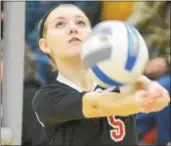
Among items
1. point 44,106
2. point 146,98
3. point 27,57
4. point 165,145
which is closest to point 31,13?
point 27,57

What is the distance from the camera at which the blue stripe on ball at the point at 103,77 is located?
709 millimetres

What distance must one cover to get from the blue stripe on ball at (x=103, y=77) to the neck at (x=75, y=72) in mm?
121

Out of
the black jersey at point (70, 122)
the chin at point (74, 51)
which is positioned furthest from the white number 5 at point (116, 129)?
the chin at point (74, 51)

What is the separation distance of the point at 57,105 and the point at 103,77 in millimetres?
150

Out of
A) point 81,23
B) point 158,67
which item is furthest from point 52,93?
point 158,67

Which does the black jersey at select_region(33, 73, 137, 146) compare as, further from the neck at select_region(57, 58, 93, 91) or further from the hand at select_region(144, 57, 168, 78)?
the hand at select_region(144, 57, 168, 78)

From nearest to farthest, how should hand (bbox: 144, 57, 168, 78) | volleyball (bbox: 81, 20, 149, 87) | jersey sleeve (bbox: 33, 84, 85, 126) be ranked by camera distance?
volleyball (bbox: 81, 20, 149, 87), jersey sleeve (bbox: 33, 84, 85, 126), hand (bbox: 144, 57, 168, 78)

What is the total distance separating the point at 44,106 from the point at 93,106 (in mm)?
104

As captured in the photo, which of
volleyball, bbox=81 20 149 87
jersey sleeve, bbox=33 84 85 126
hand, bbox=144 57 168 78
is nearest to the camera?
volleyball, bbox=81 20 149 87

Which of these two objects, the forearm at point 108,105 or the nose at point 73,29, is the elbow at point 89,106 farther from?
the nose at point 73,29

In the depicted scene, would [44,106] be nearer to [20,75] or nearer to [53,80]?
[53,80]

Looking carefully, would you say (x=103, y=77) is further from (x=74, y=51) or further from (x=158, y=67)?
(x=158, y=67)

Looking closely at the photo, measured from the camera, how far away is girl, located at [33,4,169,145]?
0.82 meters

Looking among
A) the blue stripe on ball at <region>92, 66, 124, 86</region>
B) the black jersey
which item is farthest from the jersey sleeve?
the blue stripe on ball at <region>92, 66, 124, 86</region>
